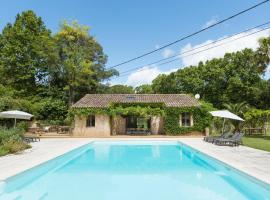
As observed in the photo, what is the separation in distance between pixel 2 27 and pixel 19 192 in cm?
4269

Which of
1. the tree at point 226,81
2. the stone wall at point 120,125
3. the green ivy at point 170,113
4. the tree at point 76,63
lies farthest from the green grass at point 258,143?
the tree at point 76,63

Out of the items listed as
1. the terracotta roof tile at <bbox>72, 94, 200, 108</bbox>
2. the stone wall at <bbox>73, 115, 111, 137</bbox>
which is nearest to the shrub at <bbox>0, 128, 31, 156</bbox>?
the stone wall at <bbox>73, 115, 111, 137</bbox>

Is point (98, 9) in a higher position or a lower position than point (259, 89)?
higher

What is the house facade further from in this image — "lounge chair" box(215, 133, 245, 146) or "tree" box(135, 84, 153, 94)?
"tree" box(135, 84, 153, 94)

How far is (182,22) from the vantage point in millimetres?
22688

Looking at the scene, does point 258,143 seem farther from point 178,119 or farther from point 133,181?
point 133,181

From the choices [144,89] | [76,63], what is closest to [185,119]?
[76,63]

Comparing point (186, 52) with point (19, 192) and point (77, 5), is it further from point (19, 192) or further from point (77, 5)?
point (19, 192)

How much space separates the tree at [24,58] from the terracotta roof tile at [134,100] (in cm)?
1252

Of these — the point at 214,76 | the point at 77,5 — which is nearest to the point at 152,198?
the point at 77,5

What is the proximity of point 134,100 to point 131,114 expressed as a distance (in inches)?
72.4

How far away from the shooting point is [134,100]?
99.6 ft

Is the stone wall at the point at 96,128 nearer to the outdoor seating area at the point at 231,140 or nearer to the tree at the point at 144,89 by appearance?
the outdoor seating area at the point at 231,140

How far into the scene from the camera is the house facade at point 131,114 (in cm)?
2891
